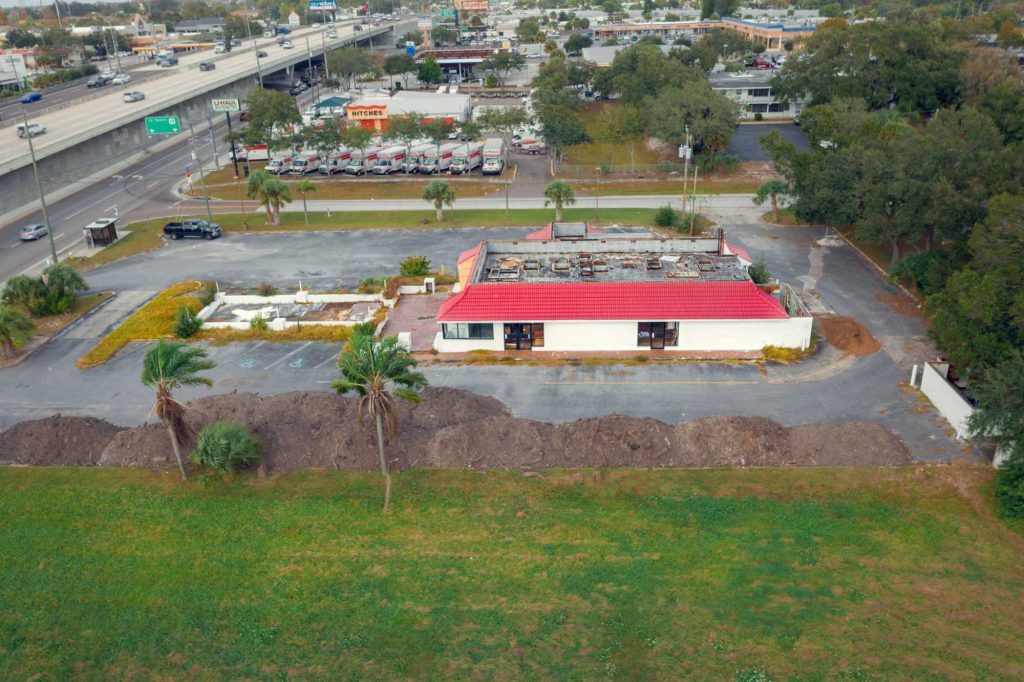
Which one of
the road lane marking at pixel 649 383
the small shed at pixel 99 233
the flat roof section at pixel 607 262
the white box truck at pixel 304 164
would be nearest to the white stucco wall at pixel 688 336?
the flat roof section at pixel 607 262

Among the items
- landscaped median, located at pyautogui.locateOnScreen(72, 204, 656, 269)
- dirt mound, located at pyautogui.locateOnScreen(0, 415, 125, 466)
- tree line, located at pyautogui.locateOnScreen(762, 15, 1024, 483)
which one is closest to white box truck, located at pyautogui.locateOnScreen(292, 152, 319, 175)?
landscaped median, located at pyautogui.locateOnScreen(72, 204, 656, 269)

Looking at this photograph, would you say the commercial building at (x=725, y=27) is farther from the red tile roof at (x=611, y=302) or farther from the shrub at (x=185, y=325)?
the shrub at (x=185, y=325)

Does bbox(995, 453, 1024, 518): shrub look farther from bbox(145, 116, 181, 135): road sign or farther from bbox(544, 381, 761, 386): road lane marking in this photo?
bbox(145, 116, 181, 135): road sign

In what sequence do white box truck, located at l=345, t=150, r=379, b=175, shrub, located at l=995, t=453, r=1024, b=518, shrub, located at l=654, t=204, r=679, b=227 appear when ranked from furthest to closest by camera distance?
white box truck, located at l=345, t=150, r=379, b=175, shrub, located at l=654, t=204, r=679, b=227, shrub, located at l=995, t=453, r=1024, b=518

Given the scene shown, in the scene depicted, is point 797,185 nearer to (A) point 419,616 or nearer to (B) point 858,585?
(B) point 858,585

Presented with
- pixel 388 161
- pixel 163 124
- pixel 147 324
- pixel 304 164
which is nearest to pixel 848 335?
pixel 147 324

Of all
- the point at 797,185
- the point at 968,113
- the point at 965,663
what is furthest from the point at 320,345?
the point at 968,113

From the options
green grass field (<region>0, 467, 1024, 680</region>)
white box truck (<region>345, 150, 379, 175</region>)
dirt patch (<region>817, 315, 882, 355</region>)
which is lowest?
green grass field (<region>0, 467, 1024, 680</region>)
